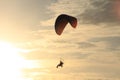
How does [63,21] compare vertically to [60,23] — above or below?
above

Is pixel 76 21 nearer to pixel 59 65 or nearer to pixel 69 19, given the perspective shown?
pixel 69 19

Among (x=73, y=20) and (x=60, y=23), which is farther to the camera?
(x=73, y=20)

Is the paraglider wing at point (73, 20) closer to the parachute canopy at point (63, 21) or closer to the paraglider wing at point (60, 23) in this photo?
the parachute canopy at point (63, 21)

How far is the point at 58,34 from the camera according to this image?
87.7 metres

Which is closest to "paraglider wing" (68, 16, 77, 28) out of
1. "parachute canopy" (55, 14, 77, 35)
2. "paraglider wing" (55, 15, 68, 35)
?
"parachute canopy" (55, 14, 77, 35)

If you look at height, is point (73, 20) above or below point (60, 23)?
above

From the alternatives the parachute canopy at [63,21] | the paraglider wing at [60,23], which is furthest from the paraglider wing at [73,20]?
the paraglider wing at [60,23]

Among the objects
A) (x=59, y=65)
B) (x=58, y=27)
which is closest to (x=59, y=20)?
(x=58, y=27)

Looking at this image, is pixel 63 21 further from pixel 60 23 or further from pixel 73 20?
pixel 73 20

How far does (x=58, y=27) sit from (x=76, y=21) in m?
2.48

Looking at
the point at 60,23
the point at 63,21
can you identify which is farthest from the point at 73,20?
the point at 60,23

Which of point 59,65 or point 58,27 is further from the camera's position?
point 59,65

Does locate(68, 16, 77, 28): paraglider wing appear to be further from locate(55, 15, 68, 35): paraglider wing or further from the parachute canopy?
locate(55, 15, 68, 35): paraglider wing

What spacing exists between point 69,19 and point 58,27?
1777mm
